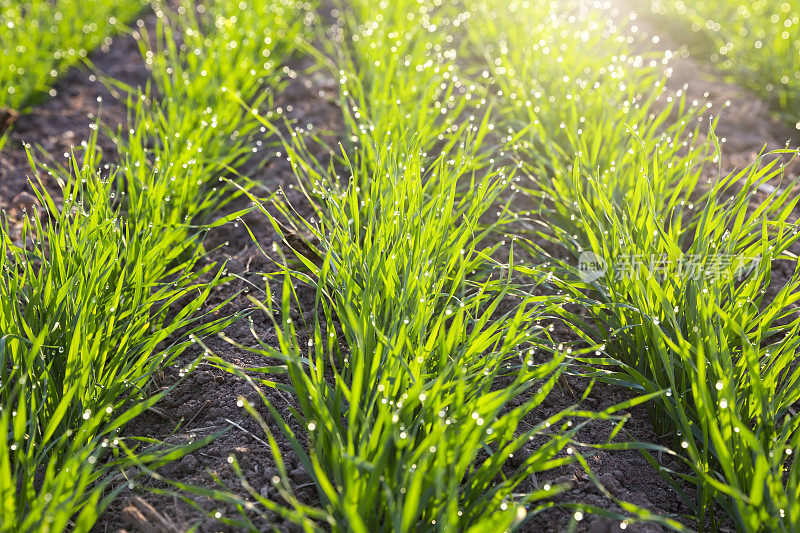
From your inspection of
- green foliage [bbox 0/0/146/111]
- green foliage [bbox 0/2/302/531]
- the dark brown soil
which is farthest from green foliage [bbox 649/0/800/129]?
green foliage [bbox 0/0/146/111]

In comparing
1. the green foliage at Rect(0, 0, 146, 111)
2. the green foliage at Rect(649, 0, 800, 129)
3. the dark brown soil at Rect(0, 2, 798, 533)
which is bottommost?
the dark brown soil at Rect(0, 2, 798, 533)

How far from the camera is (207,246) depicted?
2.13 metres

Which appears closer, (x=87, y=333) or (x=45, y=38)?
(x=87, y=333)

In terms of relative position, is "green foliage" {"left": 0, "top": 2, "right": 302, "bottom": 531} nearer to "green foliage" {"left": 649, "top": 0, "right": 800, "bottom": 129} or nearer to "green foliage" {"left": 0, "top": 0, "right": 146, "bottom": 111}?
"green foliage" {"left": 0, "top": 0, "right": 146, "bottom": 111}

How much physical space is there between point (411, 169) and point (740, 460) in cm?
102

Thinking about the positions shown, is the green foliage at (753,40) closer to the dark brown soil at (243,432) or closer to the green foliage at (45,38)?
the dark brown soil at (243,432)

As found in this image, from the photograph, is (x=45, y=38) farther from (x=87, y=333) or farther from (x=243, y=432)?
(x=243, y=432)

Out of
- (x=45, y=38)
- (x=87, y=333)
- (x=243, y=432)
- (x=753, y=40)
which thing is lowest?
(x=243, y=432)

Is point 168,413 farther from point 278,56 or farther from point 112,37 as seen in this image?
point 112,37

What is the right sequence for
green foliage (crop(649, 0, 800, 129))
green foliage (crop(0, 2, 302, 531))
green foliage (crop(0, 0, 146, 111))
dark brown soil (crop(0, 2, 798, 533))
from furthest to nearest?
green foliage (crop(649, 0, 800, 129)) < green foliage (crop(0, 0, 146, 111)) < dark brown soil (crop(0, 2, 798, 533)) < green foliage (crop(0, 2, 302, 531))

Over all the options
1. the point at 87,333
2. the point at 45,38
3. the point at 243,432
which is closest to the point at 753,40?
the point at 243,432

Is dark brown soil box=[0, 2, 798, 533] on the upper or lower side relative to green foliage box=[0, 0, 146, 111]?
lower

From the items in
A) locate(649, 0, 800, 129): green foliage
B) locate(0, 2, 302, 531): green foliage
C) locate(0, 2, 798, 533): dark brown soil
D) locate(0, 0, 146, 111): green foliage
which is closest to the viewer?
locate(0, 2, 302, 531): green foliage

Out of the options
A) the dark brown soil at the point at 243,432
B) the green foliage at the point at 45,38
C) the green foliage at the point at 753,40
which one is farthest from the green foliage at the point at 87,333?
the green foliage at the point at 753,40
